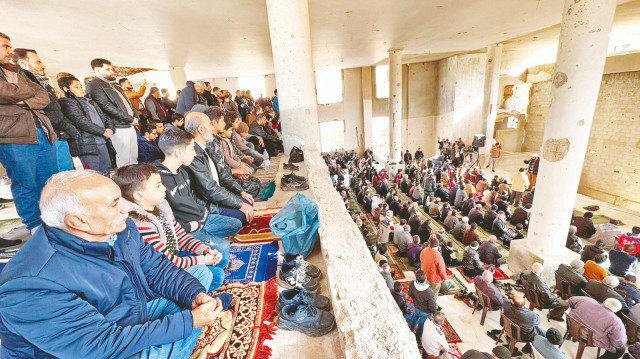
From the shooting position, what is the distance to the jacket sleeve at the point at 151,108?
6.04m

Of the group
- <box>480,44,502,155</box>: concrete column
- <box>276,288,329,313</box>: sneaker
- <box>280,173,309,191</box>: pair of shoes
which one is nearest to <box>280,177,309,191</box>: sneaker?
<box>280,173,309,191</box>: pair of shoes

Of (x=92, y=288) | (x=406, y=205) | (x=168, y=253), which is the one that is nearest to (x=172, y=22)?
(x=168, y=253)

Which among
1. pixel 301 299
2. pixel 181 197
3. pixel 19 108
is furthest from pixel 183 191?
pixel 301 299

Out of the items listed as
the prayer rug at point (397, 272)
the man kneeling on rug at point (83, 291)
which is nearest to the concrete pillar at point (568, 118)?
the prayer rug at point (397, 272)

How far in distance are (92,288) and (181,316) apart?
452 millimetres

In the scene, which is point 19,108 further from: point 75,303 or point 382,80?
point 382,80

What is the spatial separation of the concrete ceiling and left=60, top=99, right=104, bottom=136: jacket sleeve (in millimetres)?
3028

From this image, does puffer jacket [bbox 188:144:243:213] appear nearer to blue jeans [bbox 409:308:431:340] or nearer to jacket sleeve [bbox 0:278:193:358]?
jacket sleeve [bbox 0:278:193:358]

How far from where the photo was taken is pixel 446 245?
673 centimetres

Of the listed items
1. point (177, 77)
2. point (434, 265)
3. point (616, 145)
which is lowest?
point (434, 265)

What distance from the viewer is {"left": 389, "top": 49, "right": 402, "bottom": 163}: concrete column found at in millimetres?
14547

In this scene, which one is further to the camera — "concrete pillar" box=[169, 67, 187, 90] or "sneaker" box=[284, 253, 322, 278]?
"concrete pillar" box=[169, 67, 187, 90]

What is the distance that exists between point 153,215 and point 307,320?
56.8 inches

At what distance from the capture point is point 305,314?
2.02 meters
